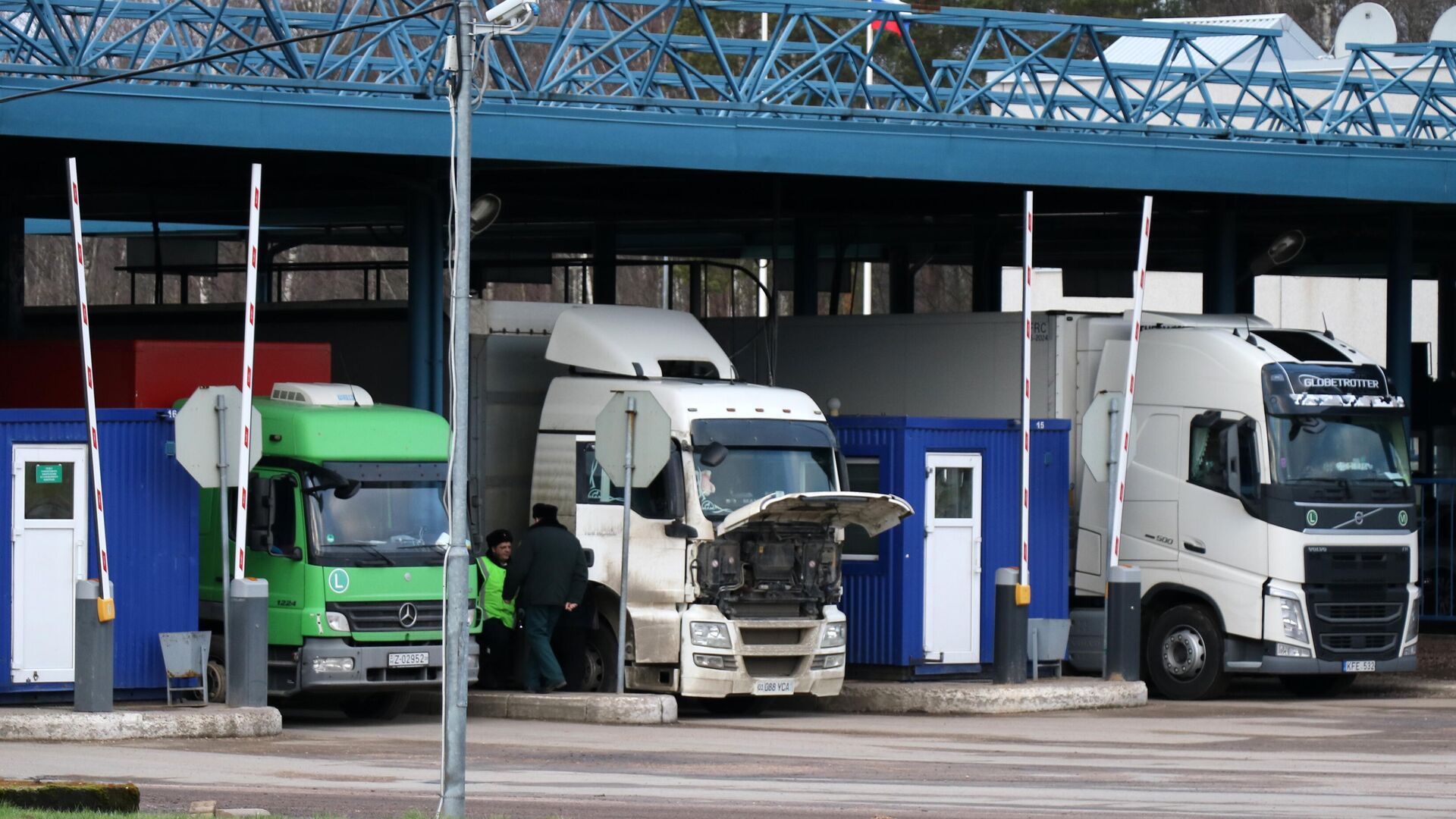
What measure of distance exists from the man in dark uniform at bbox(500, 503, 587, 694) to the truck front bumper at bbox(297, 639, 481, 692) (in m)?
0.88

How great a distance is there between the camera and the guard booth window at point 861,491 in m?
21.4

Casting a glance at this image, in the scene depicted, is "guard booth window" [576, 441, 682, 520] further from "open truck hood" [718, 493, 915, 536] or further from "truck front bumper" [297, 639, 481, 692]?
"truck front bumper" [297, 639, 481, 692]

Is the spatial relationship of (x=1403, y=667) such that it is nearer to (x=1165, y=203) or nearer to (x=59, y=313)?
(x=1165, y=203)

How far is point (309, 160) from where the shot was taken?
2345 centimetres

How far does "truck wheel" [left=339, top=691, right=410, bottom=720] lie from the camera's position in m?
20.0

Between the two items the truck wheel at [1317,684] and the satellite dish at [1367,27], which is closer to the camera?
the truck wheel at [1317,684]

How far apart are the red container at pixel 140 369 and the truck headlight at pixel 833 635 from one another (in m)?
5.14

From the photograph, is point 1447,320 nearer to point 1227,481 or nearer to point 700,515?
point 1227,481

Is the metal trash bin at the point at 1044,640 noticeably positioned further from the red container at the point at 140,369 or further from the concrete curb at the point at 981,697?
the red container at the point at 140,369

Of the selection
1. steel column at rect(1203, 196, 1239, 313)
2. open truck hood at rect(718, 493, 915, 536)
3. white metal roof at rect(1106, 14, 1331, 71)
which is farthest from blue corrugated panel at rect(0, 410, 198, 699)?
white metal roof at rect(1106, 14, 1331, 71)

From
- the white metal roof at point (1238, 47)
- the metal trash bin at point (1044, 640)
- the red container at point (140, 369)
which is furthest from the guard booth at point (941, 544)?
the white metal roof at point (1238, 47)

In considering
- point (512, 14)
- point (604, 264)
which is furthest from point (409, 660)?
point (604, 264)

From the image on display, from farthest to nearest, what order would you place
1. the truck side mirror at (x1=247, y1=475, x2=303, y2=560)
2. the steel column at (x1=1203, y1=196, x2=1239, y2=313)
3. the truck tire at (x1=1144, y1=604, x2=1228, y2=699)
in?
the steel column at (x1=1203, y1=196, x2=1239, y2=313) → the truck tire at (x1=1144, y1=604, x2=1228, y2=699) → the truck side mirror at (x1=247, y1=475, x2=303, y2=560)

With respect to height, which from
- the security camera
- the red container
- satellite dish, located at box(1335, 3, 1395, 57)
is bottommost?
the red container
